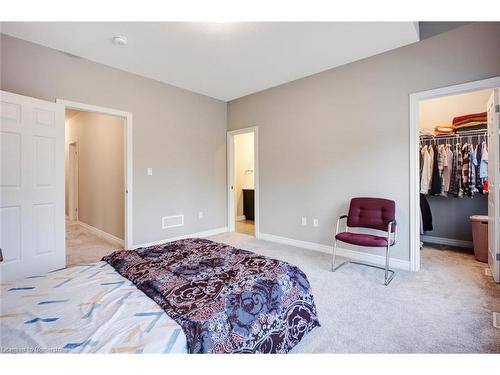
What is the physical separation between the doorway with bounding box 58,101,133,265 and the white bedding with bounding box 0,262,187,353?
7.65ft

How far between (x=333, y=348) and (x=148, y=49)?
338cm

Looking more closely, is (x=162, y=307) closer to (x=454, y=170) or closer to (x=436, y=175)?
(x=436, y=175)

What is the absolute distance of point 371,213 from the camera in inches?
118

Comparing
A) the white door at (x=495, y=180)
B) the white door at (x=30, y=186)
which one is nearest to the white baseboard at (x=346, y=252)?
the white door at (x=495, y=180)

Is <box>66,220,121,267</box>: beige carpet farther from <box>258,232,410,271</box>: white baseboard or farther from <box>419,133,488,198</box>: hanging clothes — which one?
<box>419,133,488,198</box>: hanging clothes

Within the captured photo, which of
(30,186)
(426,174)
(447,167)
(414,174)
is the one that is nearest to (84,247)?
(30,186)

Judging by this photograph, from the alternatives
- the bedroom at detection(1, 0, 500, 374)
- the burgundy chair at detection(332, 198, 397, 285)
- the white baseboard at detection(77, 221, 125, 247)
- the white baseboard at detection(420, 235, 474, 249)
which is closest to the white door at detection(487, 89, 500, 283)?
the bedroom at detection(1, 0, 500, 374)

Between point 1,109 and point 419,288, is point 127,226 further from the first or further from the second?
point 419,288

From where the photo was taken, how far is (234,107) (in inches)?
189

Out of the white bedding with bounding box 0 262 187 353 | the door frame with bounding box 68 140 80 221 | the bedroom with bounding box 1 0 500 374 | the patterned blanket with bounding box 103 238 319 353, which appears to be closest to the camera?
the white bedding with bounding box 0 262 187 353

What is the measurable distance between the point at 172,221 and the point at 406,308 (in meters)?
3.31

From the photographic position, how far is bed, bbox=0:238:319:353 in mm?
967

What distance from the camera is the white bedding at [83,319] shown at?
926mm

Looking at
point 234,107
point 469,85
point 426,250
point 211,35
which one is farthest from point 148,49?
point 426,250
